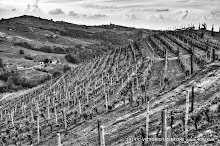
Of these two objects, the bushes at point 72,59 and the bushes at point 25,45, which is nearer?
the bushes at point 72,59

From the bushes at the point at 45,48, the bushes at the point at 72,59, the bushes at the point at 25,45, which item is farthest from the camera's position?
the bushes at the point at 25,45

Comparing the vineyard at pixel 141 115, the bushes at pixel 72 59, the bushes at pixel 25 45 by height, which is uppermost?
the bushes at pixel 25 45

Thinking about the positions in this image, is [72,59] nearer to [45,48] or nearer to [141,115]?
[45,48]

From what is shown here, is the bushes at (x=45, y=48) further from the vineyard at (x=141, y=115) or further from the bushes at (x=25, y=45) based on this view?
the vineyard at (x=141, y=115)

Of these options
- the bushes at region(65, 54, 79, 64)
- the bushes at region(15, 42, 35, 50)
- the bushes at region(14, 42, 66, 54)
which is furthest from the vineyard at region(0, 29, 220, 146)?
the bushes at region(15, 42, 35, 50)

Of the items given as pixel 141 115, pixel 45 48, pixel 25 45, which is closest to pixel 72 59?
pixel 45 48

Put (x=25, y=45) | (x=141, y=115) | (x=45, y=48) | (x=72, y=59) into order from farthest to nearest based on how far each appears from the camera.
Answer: (x=25, y=45) → (x=45, y=48) → (x=72, y=59) → (x=141, y=115)

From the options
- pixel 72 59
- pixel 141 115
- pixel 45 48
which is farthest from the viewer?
pixel 45 48

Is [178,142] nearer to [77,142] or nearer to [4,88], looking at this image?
[77,142]

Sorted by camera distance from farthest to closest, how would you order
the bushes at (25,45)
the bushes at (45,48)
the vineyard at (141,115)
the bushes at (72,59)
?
the bushes at (25,45), the bushes at (45,48), the bushes at (72,59), the vineyard at (141,115)

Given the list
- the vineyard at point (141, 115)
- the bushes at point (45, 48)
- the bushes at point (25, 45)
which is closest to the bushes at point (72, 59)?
the bushes at point (45, 48)

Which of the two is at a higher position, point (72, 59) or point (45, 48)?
point (45, 48)

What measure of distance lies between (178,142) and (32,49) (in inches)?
7114

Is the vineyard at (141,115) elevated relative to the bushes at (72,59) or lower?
elevated
